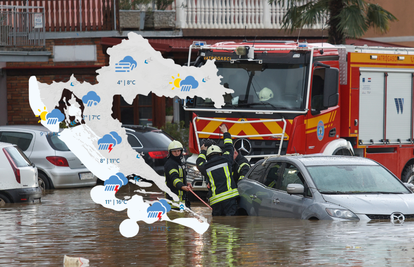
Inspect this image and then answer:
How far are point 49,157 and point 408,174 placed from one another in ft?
26.1

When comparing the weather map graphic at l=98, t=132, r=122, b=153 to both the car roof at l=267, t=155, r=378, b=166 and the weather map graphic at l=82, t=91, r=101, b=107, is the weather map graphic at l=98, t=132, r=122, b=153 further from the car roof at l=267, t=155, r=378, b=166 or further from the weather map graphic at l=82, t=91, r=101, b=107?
the car roof at l=267, t=155, r=378, b=166

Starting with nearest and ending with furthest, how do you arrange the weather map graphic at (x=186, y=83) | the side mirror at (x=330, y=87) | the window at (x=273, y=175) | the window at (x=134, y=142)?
the window at (x=273, y=175) → the side mirror at (x=330, y=87) → the weather map graphic at (x=186, y=83) → the window at (x=134, y=142)

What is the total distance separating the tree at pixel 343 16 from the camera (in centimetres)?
1888

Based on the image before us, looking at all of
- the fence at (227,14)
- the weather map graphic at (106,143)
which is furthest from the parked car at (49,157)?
the fence at (227,14)

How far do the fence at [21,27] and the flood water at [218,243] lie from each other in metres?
10.9

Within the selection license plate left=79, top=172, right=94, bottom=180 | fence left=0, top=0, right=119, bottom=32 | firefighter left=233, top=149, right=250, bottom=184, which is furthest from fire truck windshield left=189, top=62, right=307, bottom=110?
fence left=0, top=0, right=119, bottom=32

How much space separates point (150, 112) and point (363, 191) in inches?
645

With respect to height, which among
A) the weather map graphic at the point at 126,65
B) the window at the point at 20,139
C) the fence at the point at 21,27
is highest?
the fence at the point at 21,27

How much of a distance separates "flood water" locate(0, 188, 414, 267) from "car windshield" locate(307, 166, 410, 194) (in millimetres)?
693

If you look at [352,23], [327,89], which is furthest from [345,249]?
[352,23]

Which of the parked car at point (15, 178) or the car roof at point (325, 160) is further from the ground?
the car roof at point (325, 160)

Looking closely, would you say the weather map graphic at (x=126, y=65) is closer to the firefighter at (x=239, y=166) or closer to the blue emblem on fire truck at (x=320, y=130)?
the firefighter at (x=239, y=166)

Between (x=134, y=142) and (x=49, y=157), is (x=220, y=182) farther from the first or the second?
(x=134, y=142)

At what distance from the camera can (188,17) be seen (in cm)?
2453
